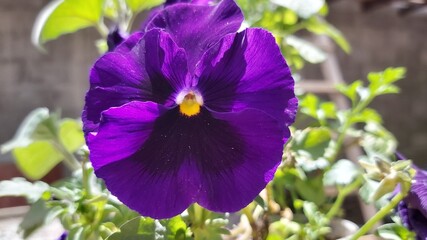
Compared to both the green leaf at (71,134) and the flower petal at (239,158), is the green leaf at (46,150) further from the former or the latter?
the flower petal at (239,158)

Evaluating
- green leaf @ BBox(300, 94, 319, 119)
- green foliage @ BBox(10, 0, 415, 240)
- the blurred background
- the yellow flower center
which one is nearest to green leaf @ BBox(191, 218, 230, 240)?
green foliage @ BBox(10, 0, 415, 240)

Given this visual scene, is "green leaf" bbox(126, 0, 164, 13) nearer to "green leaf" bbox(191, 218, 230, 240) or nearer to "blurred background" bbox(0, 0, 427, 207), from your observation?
"green leaf" bbox(191, 218, 230, 240)

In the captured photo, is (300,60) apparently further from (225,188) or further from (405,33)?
(405,33)

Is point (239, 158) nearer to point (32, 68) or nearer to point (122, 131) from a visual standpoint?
point (122, 131)

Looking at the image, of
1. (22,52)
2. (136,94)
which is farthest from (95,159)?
(22,52)

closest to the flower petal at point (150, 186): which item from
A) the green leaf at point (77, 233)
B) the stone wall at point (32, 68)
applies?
the green leaf at point (77, 233)

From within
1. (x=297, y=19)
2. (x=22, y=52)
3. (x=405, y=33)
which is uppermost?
(x=297, y=19)
